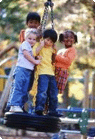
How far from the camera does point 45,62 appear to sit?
2844 millimetres

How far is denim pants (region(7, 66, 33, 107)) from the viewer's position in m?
2.73

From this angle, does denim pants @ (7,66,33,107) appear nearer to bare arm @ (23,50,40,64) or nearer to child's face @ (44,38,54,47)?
bare arm @ (23,50,40,64)

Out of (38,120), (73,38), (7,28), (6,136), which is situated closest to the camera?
(38,120)

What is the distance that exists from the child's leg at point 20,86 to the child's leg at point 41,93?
10 cm

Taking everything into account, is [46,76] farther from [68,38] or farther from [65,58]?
[68,38]

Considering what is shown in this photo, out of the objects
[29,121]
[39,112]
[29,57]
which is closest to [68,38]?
[29,57]

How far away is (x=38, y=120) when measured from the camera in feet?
8.68

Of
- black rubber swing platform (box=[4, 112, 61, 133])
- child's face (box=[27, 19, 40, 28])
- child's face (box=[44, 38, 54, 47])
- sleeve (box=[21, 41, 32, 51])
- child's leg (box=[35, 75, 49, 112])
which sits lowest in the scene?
black rubber swing platform (box=[4, 112, 61, 133])

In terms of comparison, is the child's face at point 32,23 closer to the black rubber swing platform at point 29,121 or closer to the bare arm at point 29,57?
the bare arm at point 29,57

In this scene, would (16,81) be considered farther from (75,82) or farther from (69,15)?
(75,82)

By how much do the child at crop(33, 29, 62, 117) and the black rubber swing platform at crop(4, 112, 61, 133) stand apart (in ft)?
0.33

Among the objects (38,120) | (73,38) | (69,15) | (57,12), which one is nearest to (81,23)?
(69,15)

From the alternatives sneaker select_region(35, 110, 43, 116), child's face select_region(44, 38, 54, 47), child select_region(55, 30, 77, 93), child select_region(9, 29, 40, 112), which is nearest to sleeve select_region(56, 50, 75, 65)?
child select_region(55, 30, 77, 93)

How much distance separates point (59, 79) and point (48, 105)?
0.74 ft
